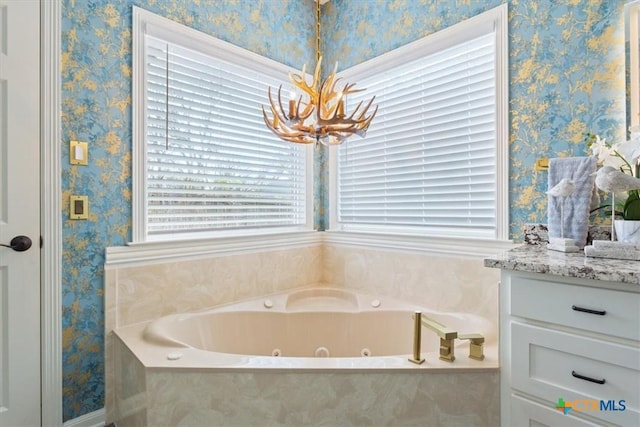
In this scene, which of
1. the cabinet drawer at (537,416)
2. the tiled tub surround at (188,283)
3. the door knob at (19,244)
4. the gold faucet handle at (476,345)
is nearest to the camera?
the cabinet drawer at (537,416)

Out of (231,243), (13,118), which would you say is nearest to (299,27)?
(231,243)

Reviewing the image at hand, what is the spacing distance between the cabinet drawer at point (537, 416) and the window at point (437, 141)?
0.88 metres

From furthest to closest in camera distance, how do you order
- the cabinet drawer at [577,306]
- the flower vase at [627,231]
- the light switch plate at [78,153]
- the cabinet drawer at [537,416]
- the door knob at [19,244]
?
1. the light switch plate at [78,153]
2. the door knob at [19,244]
3. the flower vase at [627,231]
4. the cabinet drawer at [537,416]
5. the cabinet drawer at [577,306]

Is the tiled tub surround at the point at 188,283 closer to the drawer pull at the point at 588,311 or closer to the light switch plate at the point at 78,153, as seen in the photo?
the light switch plate at the point at 78,153

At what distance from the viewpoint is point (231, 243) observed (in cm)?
226

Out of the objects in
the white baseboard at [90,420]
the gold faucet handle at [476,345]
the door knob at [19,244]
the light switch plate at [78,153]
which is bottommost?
the white baseboard at [90,420]

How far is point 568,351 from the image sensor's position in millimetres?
1128

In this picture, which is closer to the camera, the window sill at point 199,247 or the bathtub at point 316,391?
the bathtub at point 316,391

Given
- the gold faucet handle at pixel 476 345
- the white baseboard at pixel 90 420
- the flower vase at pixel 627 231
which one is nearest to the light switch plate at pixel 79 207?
the white baseboard at pixel 90 420

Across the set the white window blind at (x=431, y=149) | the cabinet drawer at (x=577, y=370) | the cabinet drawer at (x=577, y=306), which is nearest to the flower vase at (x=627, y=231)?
the cabinet drawer at (x=577, y=306)

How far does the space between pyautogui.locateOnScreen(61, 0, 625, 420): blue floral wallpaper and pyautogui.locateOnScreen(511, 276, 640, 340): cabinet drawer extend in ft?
2.21

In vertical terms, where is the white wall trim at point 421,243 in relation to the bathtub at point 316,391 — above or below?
above

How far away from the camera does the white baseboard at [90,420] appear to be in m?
1.67

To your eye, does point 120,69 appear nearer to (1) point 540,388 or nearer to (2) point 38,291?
(2) point 38,291
